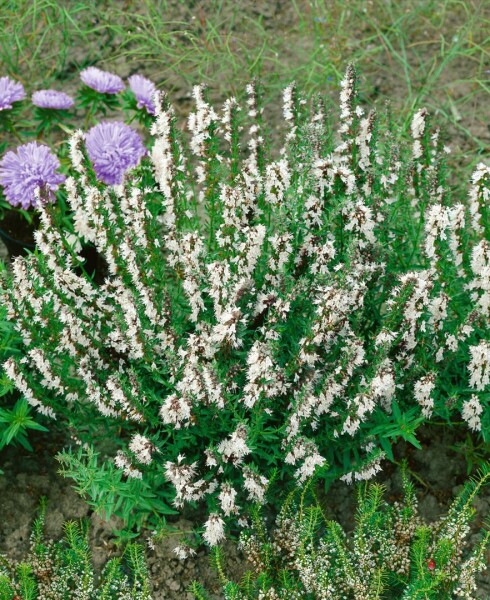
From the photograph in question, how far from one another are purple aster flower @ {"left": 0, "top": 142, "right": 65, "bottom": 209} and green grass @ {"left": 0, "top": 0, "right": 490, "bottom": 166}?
1952 millimetres

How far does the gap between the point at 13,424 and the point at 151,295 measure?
3.02ft

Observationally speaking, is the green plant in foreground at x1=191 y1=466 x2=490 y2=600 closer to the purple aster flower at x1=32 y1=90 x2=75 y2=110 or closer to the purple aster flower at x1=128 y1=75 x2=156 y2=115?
the purple aster flower at x1=128 y1=75 x2=156 y2=115

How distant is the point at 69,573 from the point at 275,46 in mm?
4709

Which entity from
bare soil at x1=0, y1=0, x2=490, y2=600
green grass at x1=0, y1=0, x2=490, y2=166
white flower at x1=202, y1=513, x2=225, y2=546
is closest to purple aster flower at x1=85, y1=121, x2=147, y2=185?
bare soil at x1=0, y1=0, x2=490, y2=600

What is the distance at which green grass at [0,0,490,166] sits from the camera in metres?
5.83

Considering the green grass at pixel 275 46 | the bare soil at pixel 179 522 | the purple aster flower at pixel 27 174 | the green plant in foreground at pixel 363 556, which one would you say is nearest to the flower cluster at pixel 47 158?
the purple aster flower at pixel 27 174

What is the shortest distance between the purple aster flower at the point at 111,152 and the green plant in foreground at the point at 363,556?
6.43ft

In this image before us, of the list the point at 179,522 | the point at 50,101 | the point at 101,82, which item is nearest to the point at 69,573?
the point at 179,522

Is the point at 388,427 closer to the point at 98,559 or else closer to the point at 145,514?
the point at 145,514

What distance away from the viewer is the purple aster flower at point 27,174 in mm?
3992

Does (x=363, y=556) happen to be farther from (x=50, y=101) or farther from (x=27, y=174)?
(x=50, y=101)

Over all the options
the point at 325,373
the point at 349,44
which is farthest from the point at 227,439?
the point at 349,44

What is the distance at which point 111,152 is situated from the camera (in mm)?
4047

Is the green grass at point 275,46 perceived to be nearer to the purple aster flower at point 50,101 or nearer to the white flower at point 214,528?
the purple aster flower at point 50,101
